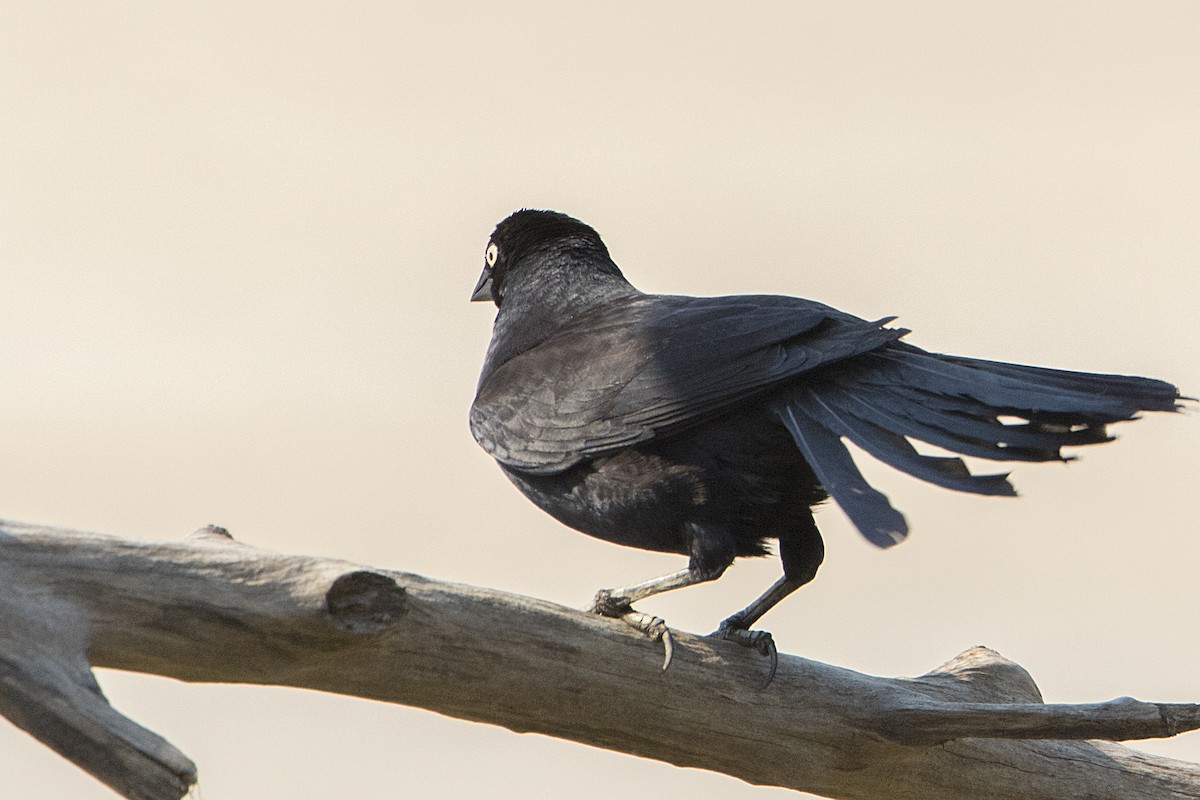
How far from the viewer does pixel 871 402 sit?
3.30 metres

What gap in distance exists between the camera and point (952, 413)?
3.22 metres

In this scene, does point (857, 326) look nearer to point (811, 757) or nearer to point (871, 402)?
point (871, 402)

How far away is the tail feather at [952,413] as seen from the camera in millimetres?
3082

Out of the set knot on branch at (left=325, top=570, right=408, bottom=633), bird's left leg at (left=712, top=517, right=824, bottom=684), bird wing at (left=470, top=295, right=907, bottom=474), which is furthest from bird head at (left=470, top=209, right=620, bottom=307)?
knot on branch at (left=325, top=570, right=408, bottom=633)

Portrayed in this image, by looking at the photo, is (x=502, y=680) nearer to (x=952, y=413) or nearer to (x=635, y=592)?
(x=635, y=592)

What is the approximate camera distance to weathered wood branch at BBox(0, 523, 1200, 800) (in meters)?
2.40

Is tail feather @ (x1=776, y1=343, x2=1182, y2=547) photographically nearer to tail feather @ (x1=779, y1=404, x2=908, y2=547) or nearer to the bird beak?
tail feather @ (x1=779, y1=404, x2=908, y2=547)

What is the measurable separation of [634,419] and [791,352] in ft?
1.41

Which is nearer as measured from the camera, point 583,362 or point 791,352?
point 791,352

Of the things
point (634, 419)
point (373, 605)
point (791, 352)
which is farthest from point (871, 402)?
point (373, 605)

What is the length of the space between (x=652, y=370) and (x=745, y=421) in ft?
0.90

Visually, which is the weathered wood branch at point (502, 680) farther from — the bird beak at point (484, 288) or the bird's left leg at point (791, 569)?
the bird beak at point (484, 288)

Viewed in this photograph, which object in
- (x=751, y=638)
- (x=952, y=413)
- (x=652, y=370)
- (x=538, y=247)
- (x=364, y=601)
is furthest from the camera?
(x=538, y=247)

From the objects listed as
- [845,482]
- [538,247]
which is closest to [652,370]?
[845,482]
